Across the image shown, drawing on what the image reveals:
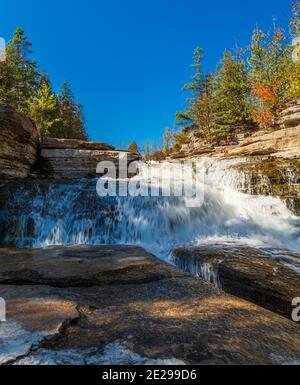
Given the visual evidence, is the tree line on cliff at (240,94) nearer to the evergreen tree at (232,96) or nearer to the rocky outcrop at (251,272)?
the evergreen tree at (232,96)

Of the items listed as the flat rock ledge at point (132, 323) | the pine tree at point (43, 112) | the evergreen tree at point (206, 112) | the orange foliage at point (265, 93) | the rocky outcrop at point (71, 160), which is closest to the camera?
the flat rock ledge at point (132, 323)

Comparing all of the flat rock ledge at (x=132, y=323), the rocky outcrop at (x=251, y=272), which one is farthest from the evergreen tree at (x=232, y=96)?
the flat rock ledge at (x=132, y=323)

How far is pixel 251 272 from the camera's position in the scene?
4340 mm

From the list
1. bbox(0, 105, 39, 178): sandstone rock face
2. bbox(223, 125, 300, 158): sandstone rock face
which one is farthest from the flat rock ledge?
bbox(223, 125, 300, 158): sandstone rock face

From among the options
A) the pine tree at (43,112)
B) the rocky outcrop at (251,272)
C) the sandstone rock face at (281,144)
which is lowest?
the rocky outcrop at (251,272)

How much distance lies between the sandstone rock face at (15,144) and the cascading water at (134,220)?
8.85 ft

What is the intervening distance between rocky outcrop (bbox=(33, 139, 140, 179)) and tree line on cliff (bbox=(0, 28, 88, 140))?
1663 centimetres

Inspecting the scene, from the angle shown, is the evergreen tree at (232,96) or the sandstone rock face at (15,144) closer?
the sandstone rock face at (15,144)

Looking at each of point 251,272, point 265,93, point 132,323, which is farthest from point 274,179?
point 265,93

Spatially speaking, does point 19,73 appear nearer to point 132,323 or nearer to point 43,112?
point 43,112

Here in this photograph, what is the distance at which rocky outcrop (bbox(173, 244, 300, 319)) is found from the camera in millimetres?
3799

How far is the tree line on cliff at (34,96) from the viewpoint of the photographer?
31003 millimetres
